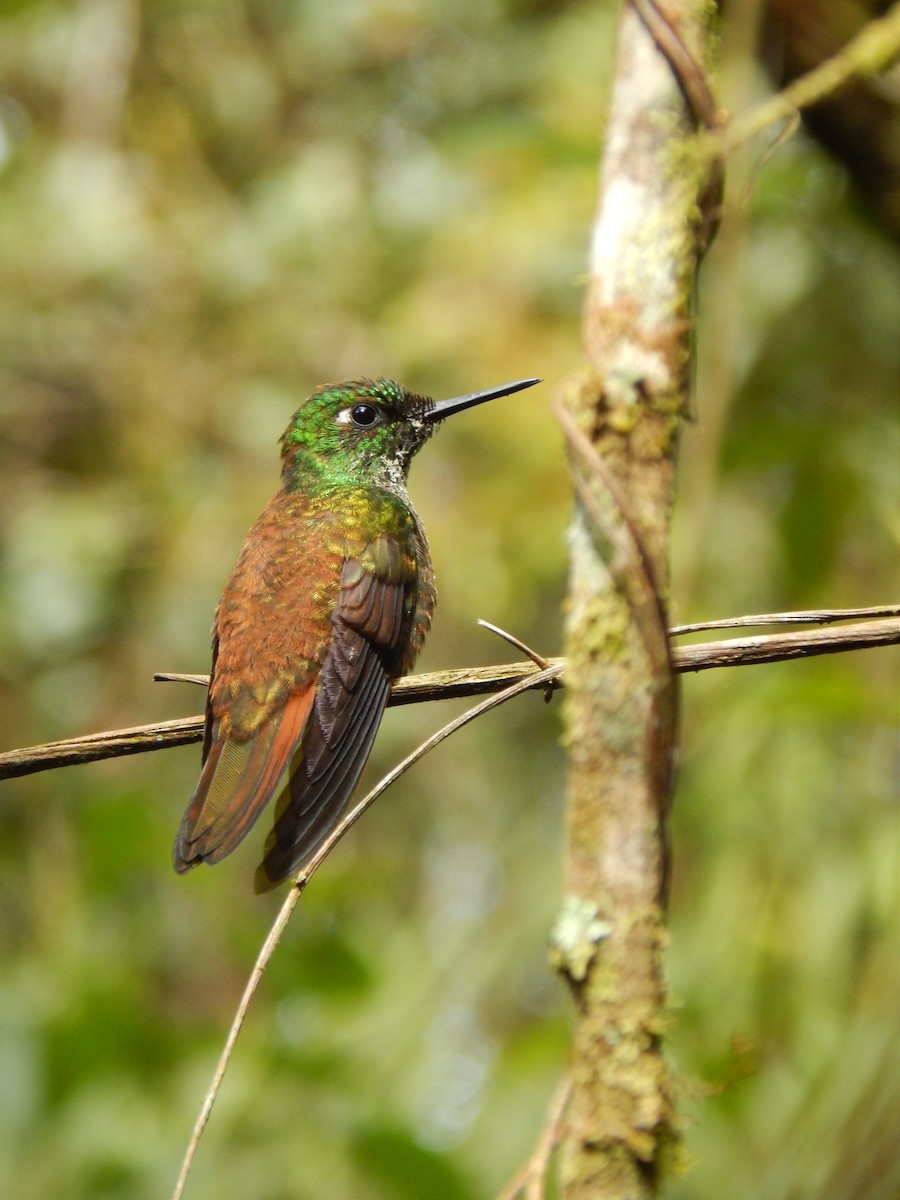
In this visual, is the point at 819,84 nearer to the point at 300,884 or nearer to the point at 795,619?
the point at 795,619

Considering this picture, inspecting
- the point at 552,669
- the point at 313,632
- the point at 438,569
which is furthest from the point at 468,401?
the point at 438,569

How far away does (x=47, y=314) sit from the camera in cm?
706

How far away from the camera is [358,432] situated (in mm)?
3402

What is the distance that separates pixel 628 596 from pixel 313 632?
111 cm

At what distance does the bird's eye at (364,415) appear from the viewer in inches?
135

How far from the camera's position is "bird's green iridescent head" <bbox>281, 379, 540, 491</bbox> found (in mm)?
3346

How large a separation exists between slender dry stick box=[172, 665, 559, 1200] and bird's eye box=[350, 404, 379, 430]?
5.38ft

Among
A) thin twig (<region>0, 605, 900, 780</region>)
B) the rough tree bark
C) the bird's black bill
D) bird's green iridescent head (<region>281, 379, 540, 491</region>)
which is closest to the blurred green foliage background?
the rough tree bark

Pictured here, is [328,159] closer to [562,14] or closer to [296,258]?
[296,258]

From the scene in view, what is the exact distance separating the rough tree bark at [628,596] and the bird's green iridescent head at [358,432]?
1333mm

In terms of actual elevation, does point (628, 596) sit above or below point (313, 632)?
→ below

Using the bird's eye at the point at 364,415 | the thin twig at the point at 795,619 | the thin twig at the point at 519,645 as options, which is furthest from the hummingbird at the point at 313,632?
the thin twig at the point at 795,619

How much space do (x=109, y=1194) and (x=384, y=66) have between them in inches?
249

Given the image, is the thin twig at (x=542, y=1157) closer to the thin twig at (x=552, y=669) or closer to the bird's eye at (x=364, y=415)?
the thin twig at (x=552, y=669)
